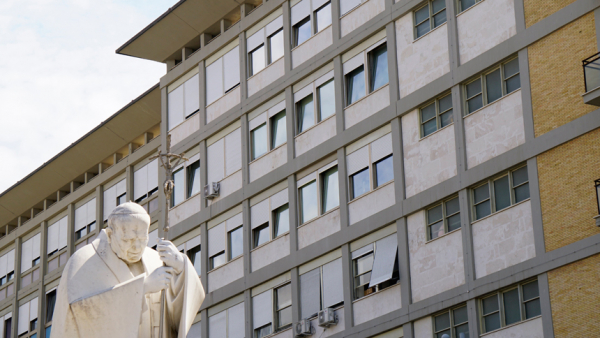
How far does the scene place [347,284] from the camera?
37.8 metres

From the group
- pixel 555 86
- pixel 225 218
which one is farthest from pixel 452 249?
pixel 225 218

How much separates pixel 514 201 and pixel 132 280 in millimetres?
22936

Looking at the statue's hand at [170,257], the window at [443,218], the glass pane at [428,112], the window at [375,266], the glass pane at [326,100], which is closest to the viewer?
the statue's hand at [170,257]

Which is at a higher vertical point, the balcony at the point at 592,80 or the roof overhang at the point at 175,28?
the roof overhang at the point at 175,28

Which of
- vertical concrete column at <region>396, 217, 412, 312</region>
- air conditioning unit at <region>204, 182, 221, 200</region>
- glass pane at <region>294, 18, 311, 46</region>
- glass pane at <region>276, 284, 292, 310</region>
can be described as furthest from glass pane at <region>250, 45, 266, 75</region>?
vertical concrete column at <region>396, 217, 412, 312</region>

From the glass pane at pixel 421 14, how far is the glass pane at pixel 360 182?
198 inches

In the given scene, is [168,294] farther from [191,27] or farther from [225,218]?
[191,27]

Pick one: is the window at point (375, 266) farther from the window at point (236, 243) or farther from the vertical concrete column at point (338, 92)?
the window at point (236, 243)

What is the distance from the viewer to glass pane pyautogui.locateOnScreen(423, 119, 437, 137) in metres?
35.9

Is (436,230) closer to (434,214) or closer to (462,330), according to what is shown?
(434,214)

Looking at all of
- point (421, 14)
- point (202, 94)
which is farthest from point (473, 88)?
point (202, 94)

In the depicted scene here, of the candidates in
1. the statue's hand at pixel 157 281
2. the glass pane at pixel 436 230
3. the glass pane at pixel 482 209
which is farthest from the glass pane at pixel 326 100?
the statue's hand at pixel 157 281

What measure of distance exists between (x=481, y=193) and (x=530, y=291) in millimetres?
3489

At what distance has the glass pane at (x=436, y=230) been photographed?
34719 millimetres
